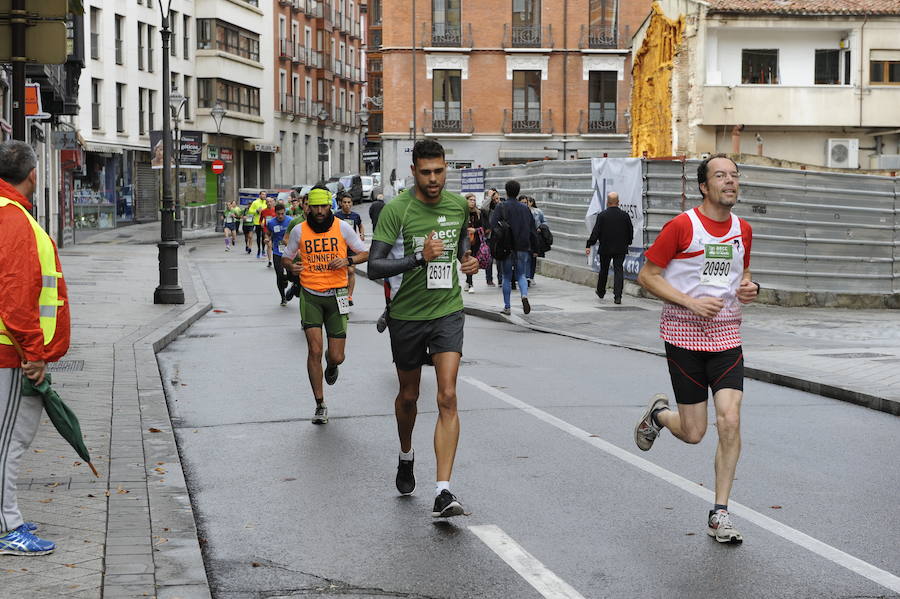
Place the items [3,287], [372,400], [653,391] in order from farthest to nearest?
1. [653,391]
2. [372,400]
3. [3,287]

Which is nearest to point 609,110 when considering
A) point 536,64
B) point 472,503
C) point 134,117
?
point 536,64

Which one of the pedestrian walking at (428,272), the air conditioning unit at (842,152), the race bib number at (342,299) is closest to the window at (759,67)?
the air conditioning unit at (842,152)

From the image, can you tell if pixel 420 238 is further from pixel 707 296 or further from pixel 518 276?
pixel 518 276

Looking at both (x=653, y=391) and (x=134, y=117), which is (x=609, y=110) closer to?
(x=134, y=117)

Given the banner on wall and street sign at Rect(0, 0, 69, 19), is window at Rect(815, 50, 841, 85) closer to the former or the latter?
the banner on wall

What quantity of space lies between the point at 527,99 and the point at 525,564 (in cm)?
5762

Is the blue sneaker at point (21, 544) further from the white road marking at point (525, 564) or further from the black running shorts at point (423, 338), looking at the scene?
the black running shorts at point (423, 338)

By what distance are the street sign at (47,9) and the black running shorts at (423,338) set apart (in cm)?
344

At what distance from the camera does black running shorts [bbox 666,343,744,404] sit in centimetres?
645

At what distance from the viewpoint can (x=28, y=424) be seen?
5652 millimetres

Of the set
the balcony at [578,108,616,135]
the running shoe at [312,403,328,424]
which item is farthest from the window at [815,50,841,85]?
the running shoe at [312,403,328,424]

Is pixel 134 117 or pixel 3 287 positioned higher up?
pixel 134 117

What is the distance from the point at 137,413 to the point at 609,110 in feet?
181

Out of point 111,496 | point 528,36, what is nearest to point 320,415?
point 111,496
